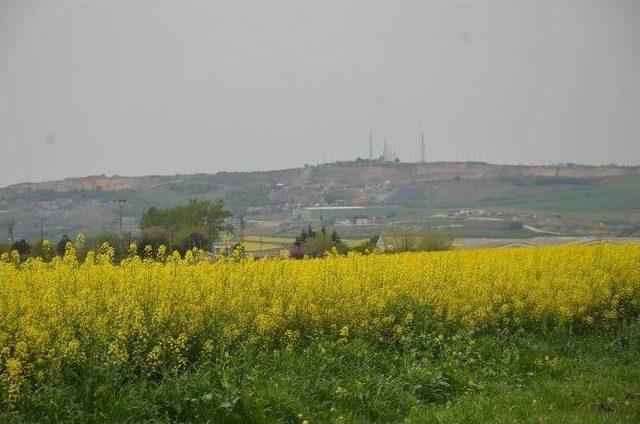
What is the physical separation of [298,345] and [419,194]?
5962cm

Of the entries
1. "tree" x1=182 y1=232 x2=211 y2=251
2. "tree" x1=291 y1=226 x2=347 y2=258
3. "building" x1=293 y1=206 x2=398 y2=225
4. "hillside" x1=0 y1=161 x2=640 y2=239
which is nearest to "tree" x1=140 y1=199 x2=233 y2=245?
"tree" x1=182 y1=232 x2=211 y2=251

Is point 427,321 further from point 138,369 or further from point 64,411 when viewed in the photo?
point 64,411

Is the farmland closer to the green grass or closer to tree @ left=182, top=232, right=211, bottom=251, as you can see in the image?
the green grass

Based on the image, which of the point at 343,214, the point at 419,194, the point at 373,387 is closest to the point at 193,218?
the point at 343,214

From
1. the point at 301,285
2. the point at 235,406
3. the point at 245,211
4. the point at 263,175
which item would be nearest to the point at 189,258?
the point at 301,285

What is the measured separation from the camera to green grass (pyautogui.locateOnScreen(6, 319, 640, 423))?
→ 710 cm

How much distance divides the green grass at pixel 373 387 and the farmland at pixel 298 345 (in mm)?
22

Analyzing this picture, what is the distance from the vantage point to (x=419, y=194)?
68438mm

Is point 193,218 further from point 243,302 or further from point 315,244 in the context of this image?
point 243,302

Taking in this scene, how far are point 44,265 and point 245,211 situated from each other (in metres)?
48.1

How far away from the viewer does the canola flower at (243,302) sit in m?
7.59

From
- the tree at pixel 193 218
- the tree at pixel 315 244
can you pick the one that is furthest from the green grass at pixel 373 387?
the tree at pixel 193 218

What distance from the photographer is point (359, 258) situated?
14.2 metres

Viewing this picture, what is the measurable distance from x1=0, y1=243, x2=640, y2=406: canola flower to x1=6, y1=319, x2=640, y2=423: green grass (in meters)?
0.24
